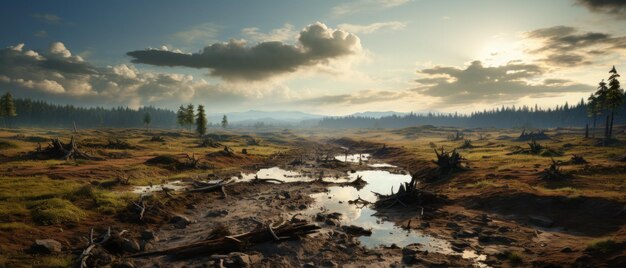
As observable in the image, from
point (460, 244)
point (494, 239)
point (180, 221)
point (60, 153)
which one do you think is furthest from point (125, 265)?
point (60, 153)

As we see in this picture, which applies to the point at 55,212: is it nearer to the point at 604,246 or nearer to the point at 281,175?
the point at 604,246

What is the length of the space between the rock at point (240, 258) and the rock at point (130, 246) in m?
5.02

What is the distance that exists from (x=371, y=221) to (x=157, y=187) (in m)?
→ 21.6

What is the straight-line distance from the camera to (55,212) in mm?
19844

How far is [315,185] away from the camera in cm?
3853

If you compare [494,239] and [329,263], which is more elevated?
[494,239]

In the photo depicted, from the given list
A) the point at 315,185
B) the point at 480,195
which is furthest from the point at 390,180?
the point at 480,195

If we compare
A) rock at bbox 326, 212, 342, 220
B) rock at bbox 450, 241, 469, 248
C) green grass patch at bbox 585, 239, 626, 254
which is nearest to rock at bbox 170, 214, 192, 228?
rock at bbox 326, 212, 342, 220

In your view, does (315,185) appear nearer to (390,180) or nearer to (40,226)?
(390,180)

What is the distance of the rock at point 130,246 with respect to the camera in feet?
54.9

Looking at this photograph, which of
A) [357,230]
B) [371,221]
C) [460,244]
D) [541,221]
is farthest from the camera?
[371,221]

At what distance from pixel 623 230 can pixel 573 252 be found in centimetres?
414

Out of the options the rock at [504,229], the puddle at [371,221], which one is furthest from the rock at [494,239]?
the puddle at [371,221]

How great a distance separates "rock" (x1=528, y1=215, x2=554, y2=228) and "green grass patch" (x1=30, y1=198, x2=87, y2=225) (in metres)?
28.3
